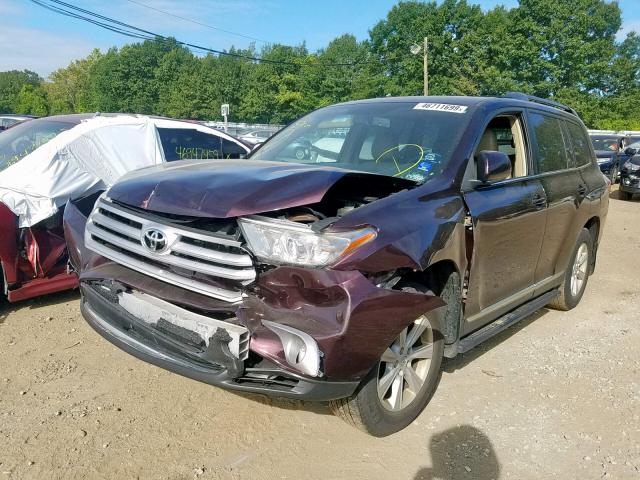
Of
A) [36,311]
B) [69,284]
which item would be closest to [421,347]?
[69,284]

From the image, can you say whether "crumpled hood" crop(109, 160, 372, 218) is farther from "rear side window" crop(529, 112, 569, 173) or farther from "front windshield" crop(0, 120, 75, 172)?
"front windshield" crop(0, 120, 75, 172)

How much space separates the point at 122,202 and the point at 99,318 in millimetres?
663

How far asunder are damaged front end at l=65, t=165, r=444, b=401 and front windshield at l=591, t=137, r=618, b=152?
59.7 ft

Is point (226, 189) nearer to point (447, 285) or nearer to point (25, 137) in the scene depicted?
point (447, 285)

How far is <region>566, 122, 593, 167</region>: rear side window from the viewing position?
4.95 metres

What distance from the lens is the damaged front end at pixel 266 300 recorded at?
7.71 feet

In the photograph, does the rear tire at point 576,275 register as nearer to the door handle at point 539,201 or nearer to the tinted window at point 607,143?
the door handle at point 539,201

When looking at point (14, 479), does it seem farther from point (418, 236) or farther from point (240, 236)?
point (418, 236)

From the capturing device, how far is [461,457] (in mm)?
2900

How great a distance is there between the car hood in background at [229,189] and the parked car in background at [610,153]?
16072 millimetres

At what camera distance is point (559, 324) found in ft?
16.2

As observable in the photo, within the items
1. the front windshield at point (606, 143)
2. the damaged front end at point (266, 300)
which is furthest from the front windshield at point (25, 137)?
the front windshield at point (606, 143)

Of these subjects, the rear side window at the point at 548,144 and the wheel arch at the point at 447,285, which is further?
the rear side window at the point at 548,144

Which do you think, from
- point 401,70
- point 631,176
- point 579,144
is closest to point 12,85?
point 401,70
